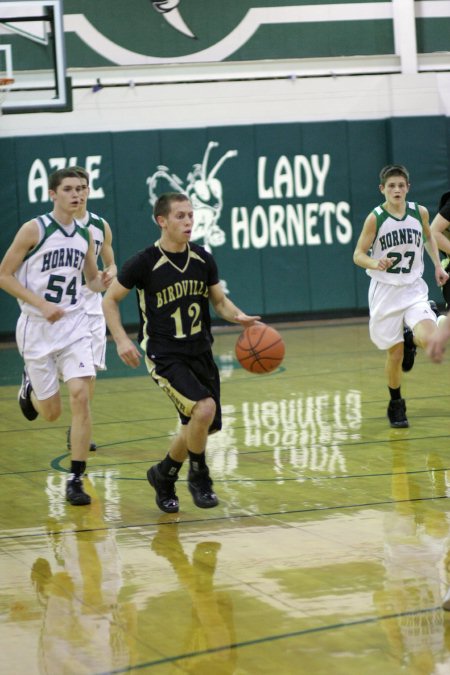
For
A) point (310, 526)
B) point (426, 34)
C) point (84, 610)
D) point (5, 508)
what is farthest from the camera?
point (426, 34)

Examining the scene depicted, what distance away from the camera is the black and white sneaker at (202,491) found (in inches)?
257

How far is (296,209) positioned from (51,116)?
390cm

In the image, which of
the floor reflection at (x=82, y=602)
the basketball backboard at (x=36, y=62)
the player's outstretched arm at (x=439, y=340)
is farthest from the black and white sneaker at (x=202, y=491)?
the basketball backboard at (x=36, y=62)

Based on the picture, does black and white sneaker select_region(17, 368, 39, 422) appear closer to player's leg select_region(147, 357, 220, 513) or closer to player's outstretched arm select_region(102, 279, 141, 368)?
player's outstretched arm select_region(102, 279, 141, 368)

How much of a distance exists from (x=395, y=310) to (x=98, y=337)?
2.26 metres

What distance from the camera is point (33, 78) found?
44.0 feet

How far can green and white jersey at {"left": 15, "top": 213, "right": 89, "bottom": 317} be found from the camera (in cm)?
704

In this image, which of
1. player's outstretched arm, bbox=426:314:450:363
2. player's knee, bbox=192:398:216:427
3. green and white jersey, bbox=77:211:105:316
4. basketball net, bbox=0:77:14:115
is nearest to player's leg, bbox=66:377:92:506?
player's knee, bbox=192:398:216:427

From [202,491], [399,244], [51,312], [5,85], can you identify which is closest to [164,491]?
[202,491]

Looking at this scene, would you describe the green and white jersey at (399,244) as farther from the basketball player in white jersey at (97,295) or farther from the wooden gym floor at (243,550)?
the basketball player in white jersey at (97,295)

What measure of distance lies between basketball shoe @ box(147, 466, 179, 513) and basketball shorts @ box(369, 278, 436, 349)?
299cm

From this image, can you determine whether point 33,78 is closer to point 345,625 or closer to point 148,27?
point 148,27

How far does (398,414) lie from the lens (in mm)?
9102

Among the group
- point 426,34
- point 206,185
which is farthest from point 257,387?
point 426,34
